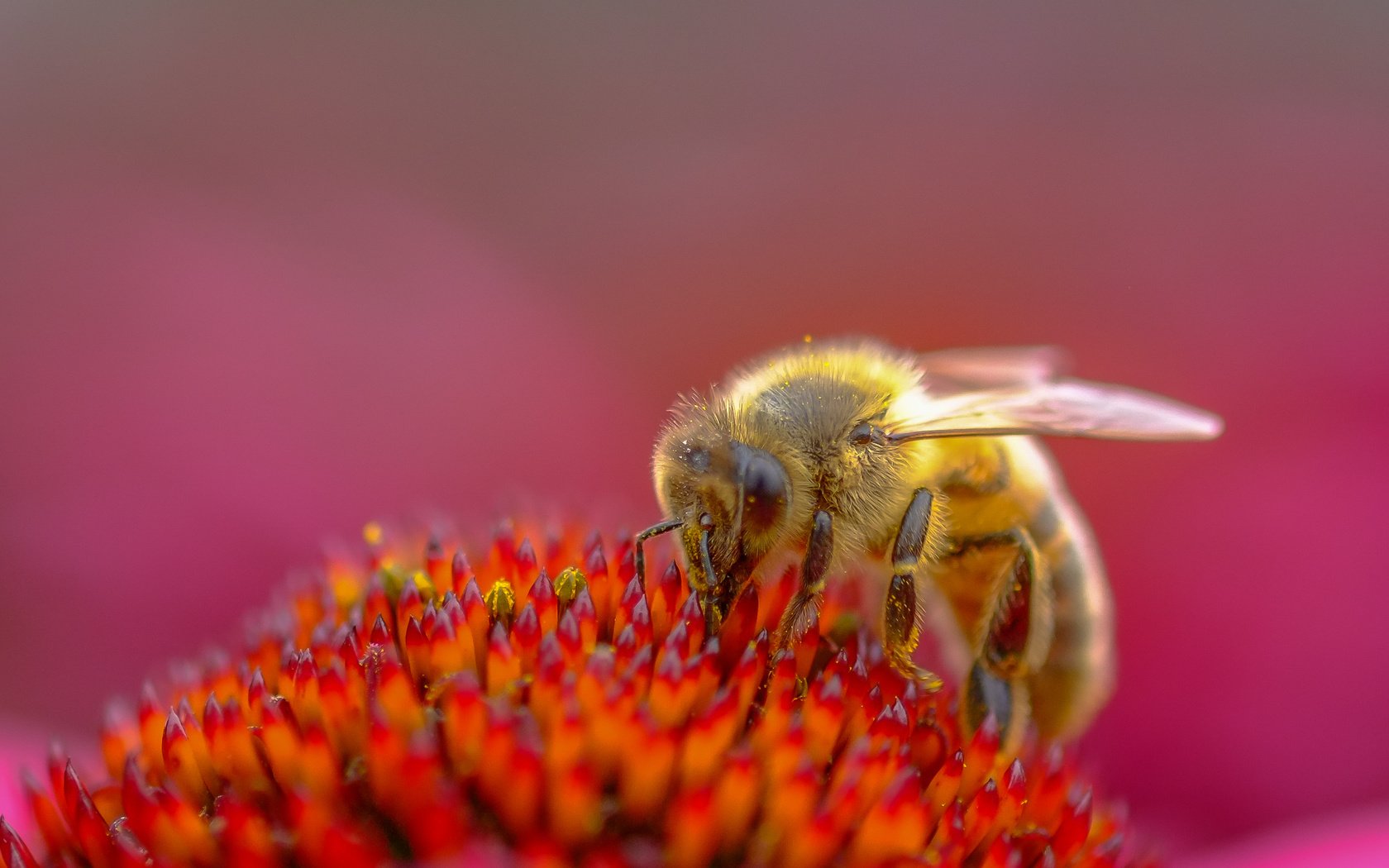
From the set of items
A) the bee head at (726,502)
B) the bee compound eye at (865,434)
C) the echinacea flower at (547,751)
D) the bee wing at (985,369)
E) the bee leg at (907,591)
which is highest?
the bee wing at (985,369)

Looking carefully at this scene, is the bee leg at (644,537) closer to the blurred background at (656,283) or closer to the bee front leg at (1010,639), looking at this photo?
the bee front leg at (1010,639)

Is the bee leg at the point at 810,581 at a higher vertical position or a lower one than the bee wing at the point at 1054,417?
lower

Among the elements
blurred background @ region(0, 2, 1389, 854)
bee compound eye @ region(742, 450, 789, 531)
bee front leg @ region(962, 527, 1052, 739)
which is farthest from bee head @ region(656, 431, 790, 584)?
blurred background @ region(0, 2, 1389, 854)

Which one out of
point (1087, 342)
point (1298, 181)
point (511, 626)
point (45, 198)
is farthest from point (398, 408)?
point (1298, 181)

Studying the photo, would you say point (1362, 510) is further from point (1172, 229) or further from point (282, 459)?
point (282, 459)

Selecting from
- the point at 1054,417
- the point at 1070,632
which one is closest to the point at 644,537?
the point at 1054,417

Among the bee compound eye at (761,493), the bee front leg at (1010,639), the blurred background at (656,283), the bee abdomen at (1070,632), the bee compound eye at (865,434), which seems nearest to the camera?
the bee compound eye at (761,493)

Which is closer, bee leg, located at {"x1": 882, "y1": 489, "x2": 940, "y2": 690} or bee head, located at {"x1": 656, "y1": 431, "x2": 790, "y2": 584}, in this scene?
bee head, located at {"x1": 656, "y1": 431, "x2": 790, "y2": 584}

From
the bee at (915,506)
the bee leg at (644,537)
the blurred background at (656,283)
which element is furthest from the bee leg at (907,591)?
the blurred background at (656,283)

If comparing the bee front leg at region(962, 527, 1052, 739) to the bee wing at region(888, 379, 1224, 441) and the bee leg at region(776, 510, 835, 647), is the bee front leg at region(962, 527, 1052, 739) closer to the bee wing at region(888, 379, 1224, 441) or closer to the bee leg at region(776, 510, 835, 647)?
the bee wing at region(888, 379, 1224, 441)
